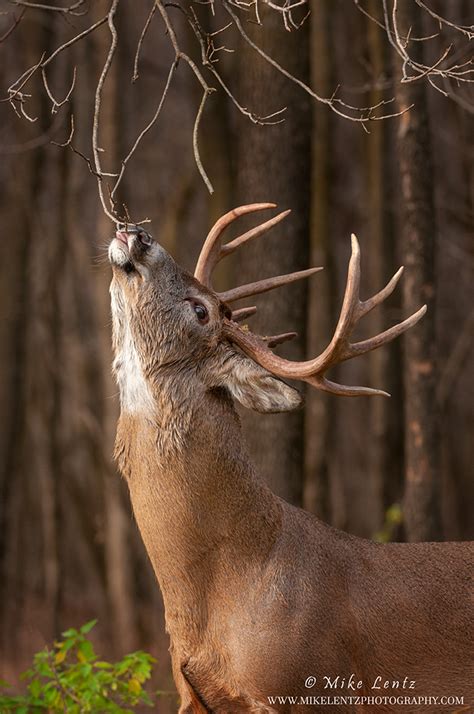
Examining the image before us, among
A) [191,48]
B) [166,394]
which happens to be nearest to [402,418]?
[191,48]

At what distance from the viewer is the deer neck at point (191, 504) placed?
21.7ft

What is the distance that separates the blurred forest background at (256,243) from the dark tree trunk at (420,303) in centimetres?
2

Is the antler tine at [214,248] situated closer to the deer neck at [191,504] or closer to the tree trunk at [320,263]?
the deer neck at [191,504]

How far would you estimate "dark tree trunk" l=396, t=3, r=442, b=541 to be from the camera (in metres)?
9.76

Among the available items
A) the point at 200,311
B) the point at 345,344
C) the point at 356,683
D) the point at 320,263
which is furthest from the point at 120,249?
the point at 320,263

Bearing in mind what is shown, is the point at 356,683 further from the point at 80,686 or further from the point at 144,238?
the point at 144,238

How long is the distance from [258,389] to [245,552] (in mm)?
901

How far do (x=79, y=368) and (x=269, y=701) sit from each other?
13.7 m

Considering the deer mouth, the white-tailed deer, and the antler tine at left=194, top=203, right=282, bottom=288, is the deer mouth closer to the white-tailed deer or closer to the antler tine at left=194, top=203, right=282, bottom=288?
the white-tailed deer

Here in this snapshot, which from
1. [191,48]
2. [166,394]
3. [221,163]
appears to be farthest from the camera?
[191,48]

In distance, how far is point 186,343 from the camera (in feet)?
23.0

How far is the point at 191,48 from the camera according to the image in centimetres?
1324

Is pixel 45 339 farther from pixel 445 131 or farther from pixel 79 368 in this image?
pixel 445 131

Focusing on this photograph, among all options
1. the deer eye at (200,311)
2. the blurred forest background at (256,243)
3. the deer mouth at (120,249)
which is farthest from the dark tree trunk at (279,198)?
the deer mouth at (120,249)
